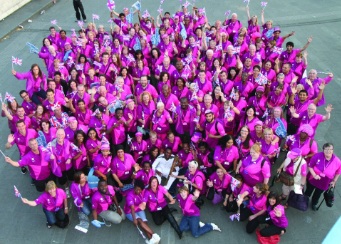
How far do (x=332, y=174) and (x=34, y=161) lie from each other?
5.36 meters

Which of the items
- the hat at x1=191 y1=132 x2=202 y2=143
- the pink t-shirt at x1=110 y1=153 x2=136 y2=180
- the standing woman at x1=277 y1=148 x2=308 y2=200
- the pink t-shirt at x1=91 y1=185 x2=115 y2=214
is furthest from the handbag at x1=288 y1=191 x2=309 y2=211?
the pink t-shirt at x1=91 y1=185 x2=115 y2=214

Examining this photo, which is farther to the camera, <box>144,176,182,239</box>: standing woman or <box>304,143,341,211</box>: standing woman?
<box>144,176,182,239</box>: standing woman

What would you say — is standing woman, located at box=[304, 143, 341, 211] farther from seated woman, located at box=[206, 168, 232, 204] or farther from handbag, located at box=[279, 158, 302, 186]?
seated woman, located at box=[206, 168, 232, 204]

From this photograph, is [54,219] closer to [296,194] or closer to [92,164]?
[92,164]

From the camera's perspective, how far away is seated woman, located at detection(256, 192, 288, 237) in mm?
5305

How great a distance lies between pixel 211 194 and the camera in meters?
6.42

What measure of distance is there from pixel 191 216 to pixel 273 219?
1.40 metres

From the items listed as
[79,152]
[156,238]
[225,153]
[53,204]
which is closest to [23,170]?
[79,152]

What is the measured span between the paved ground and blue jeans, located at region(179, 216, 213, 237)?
0.12 metres

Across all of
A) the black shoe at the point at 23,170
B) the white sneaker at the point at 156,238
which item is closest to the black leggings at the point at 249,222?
the white sneaker at the point at 156,238

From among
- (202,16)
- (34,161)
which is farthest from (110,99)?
(202,16)

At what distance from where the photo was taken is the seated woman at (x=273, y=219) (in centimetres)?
530

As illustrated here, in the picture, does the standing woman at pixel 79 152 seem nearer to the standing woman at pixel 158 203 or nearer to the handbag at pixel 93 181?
the handbag at pixel 93 181

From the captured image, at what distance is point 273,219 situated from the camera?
5.43m
